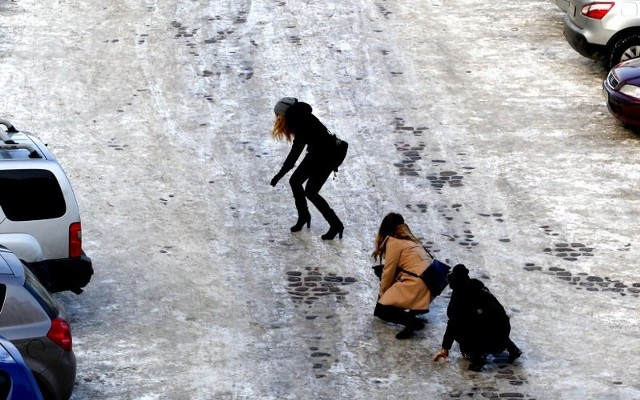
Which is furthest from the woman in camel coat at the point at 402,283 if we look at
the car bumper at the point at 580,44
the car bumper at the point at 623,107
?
the car bumper at the point at 580,44

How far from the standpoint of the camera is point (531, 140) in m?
17.5

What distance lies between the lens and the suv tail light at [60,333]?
9828 mm

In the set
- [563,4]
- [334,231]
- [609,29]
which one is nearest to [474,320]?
[334,231]

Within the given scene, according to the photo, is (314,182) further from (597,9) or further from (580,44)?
(597,9)

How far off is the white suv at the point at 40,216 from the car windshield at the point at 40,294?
164cm

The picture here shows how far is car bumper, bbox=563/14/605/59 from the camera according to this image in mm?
19266

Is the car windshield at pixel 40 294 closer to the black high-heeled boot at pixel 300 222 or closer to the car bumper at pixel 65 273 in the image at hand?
the car bumper at pixel 65 273

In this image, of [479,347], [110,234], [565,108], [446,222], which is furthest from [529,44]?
[479,347]

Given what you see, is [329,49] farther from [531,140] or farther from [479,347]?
[479,347]

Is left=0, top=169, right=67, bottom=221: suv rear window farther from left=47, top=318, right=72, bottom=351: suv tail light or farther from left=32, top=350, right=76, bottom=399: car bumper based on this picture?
left=32, top=350, right=76, bottom=399: car bumper

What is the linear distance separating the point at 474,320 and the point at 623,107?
6976 mm

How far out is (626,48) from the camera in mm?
19234

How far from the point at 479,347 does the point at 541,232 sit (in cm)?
361

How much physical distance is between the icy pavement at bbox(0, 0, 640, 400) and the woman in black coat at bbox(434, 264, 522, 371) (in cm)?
26
